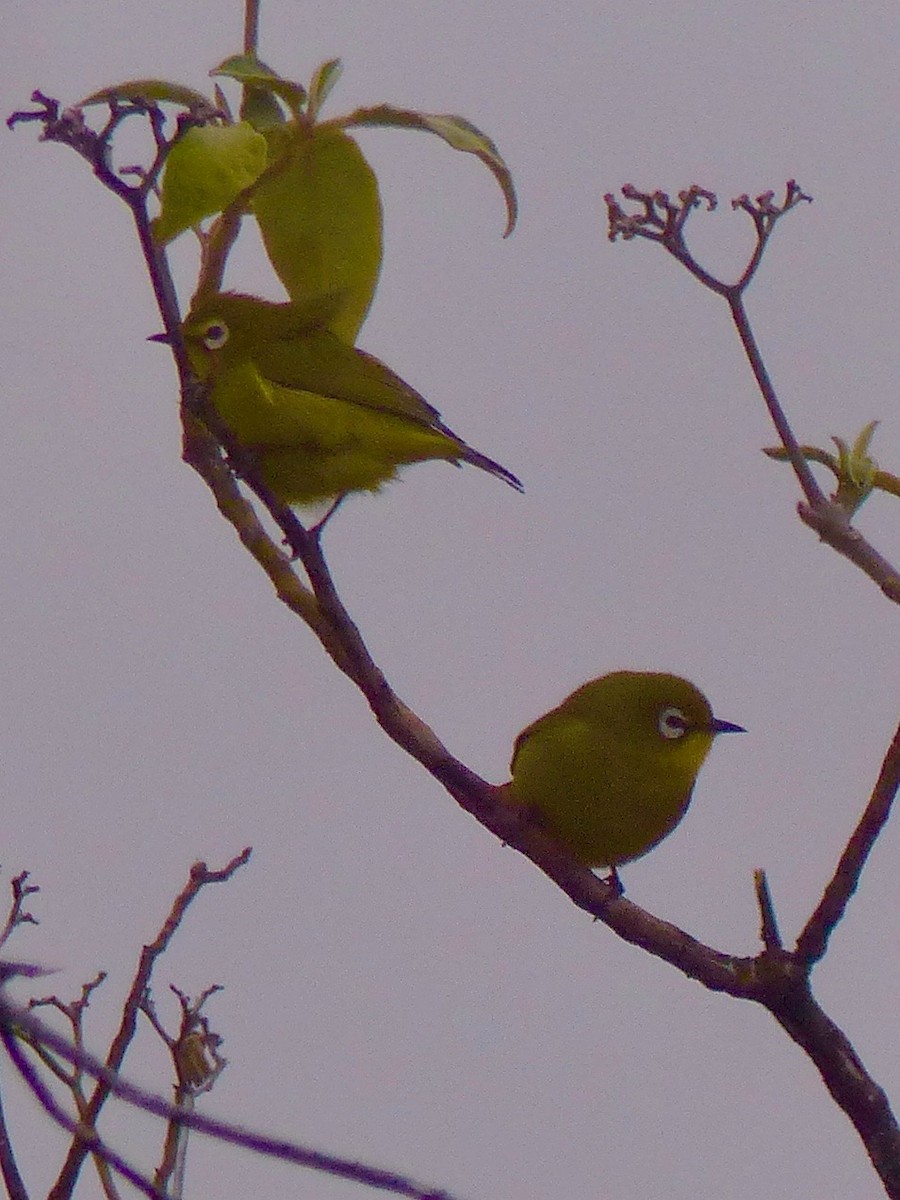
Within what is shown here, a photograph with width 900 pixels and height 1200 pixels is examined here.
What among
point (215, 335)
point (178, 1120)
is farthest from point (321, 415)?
point (178, 1120)

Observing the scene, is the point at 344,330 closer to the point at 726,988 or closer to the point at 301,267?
the point at 301,267

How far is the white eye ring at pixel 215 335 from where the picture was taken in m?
4.13

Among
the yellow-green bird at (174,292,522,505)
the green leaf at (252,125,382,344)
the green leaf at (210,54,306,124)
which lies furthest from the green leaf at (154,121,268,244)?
the yellow-green bird at (174,292,522,505)

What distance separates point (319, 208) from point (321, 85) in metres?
0.19

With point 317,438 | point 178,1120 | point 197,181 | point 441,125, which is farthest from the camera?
point 317,438

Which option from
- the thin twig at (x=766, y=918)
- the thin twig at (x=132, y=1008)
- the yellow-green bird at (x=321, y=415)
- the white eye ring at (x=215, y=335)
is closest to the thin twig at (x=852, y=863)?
the thin twig at (x=766, y=918)

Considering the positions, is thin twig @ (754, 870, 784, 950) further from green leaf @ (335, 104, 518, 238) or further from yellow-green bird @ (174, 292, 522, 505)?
yellow-green bird @ (174, 292, 522, 505)

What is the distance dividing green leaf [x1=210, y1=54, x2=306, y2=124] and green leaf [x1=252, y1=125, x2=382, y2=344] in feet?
0.16

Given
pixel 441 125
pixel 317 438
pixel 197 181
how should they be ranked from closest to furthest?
1. pixel 197 181
2. pixel 441 125
3. pixel 317 438

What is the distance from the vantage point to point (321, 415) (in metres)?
3.86

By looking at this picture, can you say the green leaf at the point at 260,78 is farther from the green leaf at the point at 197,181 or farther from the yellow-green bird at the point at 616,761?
the yellow-green bird at the point at 616,761

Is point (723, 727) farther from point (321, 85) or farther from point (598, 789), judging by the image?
point (321, 85)

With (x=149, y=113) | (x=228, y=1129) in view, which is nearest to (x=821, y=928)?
(x=149, y=113)

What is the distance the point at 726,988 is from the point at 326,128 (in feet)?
4.87
